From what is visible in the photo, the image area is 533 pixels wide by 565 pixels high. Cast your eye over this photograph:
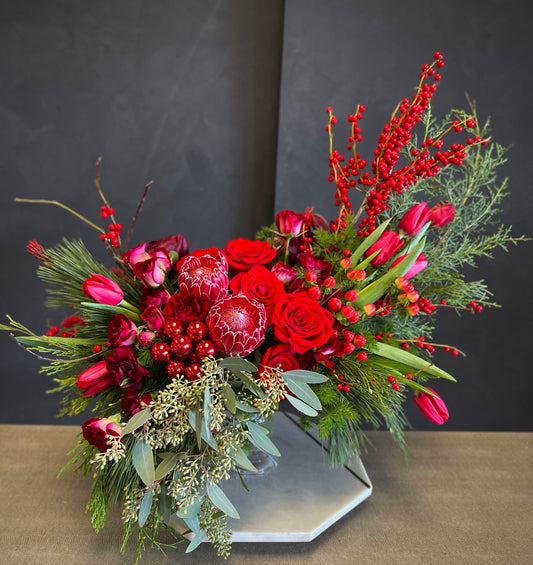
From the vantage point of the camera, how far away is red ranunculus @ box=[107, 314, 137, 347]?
0.63m

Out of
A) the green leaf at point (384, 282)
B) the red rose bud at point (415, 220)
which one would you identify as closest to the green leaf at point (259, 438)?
the green leaf at point (384, 282)

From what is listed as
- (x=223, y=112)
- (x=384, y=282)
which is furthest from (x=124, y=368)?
(x=223, y=112)

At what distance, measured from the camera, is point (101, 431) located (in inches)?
22.3

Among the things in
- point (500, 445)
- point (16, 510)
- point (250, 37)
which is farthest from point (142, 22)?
point (500, 445)

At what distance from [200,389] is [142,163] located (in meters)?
1.37

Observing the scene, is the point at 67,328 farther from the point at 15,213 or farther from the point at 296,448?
the point at 15,213

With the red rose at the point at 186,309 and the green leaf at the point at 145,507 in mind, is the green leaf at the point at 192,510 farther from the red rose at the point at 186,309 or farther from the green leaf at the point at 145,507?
the red rose at the point at 186,309

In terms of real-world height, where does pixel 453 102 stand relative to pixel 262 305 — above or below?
above

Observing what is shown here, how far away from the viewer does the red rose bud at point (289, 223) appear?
76 cm

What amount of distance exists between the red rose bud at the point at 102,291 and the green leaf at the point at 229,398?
20 cm

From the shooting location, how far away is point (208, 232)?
182 centimetres

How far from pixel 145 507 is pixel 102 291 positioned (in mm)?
274

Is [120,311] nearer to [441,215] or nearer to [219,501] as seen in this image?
[219,501]

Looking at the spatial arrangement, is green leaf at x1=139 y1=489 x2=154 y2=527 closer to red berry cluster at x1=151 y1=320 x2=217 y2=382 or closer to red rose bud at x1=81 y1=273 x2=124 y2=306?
red berry cluster at x1=151 y1=320 x2=217 y2=382
